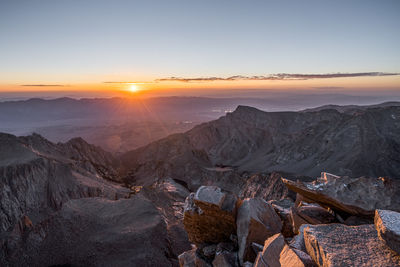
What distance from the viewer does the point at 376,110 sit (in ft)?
259

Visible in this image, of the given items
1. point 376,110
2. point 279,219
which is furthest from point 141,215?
point 376,110

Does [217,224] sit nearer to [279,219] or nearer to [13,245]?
[279,219]

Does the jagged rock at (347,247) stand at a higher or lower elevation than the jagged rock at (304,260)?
higher

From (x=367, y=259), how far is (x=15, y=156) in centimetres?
5319

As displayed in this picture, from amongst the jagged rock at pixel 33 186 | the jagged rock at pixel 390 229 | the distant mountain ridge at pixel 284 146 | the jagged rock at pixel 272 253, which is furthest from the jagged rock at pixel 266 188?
the jagged rock at pixel 390 229

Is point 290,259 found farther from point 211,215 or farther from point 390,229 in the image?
point 211,215

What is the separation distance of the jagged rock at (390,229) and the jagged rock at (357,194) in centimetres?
386

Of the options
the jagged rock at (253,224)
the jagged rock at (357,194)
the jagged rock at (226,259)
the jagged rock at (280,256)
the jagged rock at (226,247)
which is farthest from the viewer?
the jagged rock at (226,247)

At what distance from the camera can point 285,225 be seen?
9383mm

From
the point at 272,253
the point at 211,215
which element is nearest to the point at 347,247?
the point at 272,253

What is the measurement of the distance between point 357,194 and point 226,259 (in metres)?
5.24

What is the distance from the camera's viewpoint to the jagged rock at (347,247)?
484 centimetres

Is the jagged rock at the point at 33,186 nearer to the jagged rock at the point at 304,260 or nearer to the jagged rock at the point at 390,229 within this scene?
the jagged rock at the point at 304,260

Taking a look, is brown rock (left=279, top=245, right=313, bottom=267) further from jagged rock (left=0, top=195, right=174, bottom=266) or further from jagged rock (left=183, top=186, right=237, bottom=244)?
jagged rock (left=0, top=195, right=174, bottom=266)
